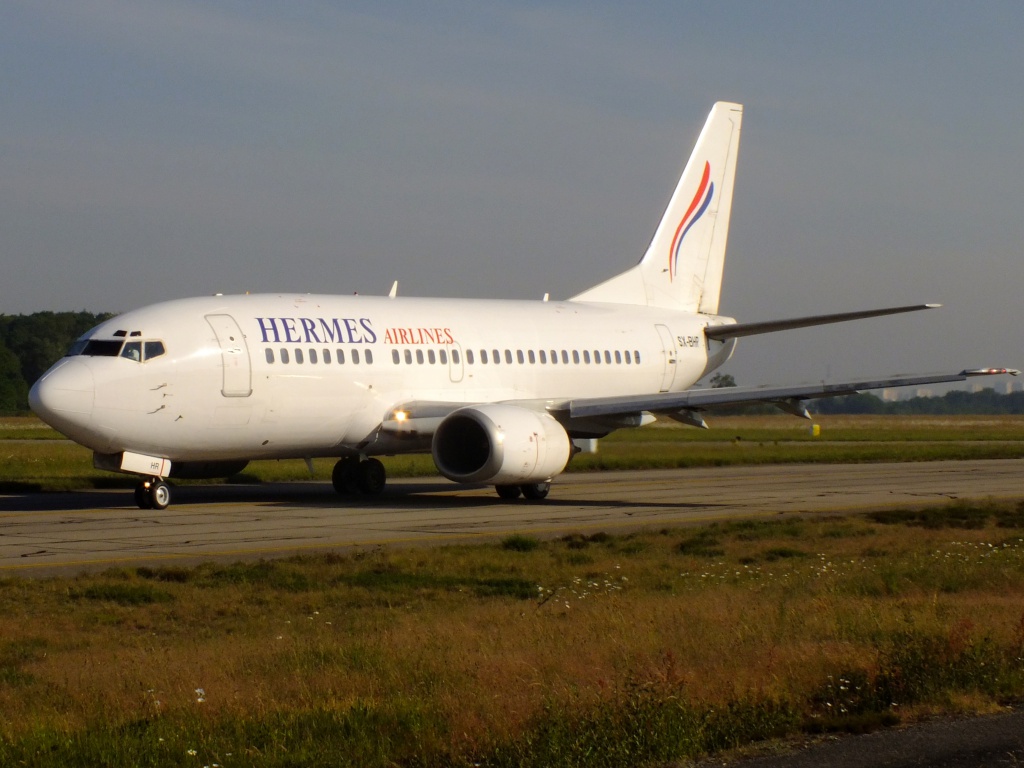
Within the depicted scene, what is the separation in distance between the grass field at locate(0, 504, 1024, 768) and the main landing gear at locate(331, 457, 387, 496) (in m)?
11.4

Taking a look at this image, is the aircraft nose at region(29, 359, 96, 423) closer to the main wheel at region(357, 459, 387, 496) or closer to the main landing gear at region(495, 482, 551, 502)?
the main wheel at region(357, 459, 387, 496)

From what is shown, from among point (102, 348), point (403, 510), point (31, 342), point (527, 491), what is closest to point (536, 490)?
point (527, 491)

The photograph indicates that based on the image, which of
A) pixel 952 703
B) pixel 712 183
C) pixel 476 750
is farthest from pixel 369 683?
pixel 712 183

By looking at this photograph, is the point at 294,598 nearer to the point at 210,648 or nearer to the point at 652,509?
the point at 210,648

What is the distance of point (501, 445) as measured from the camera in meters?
23.6

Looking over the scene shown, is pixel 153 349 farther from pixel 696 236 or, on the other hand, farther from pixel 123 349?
pixel 696 236

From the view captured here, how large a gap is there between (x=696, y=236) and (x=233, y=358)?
50.8 feet

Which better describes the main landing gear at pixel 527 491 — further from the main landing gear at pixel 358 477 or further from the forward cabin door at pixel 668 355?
the forward cabin door at pixel 668 355

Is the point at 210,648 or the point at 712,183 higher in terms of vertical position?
the point at 712,183

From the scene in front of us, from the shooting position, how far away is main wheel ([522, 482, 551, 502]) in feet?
84.2

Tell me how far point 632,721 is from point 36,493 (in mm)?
22482

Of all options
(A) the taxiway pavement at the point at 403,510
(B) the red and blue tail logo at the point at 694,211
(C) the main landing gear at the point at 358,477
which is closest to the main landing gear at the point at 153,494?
(A) the taxiway pavement at the point at 403,510

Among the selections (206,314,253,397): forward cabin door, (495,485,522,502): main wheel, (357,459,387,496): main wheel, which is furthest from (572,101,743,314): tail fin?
(206,314,253,397): forward cabin door

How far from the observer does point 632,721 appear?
24.0 feet
